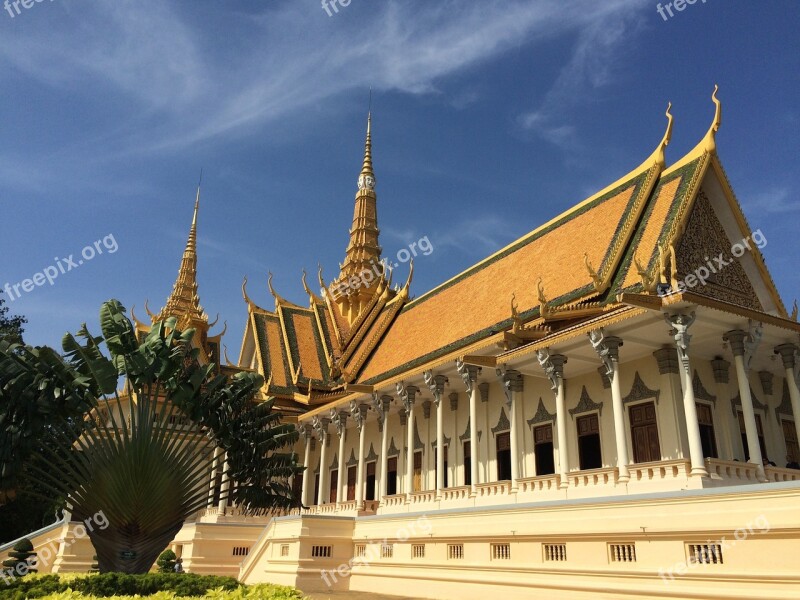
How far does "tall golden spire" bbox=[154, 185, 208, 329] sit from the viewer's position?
37.8 meters

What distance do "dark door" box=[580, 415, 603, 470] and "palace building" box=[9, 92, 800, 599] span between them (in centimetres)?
5

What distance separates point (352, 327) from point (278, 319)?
3.94 m

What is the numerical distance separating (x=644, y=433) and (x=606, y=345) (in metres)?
2.41

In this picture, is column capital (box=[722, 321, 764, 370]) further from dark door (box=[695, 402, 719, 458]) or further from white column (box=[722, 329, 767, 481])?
dark door (box=[695, 402, 719, 458])

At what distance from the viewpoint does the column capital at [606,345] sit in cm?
1263

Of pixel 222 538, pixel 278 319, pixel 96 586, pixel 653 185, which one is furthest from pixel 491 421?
pixel 278 319

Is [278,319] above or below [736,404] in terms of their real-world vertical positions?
above

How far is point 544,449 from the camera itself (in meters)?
15.9

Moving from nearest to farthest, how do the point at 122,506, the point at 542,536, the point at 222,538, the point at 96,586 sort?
the point at 96,586 < the point at 542,536 < the point at 122,506 < the point at 222,538

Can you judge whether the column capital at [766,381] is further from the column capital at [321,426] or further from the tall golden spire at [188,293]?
the tall golden spire at [188,293]

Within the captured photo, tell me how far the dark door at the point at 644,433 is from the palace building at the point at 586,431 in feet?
0.16

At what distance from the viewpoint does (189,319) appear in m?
35.3

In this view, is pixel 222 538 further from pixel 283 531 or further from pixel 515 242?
pixel 515 242

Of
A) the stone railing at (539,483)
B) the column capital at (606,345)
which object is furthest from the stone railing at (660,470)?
the column capital at (606,345)
